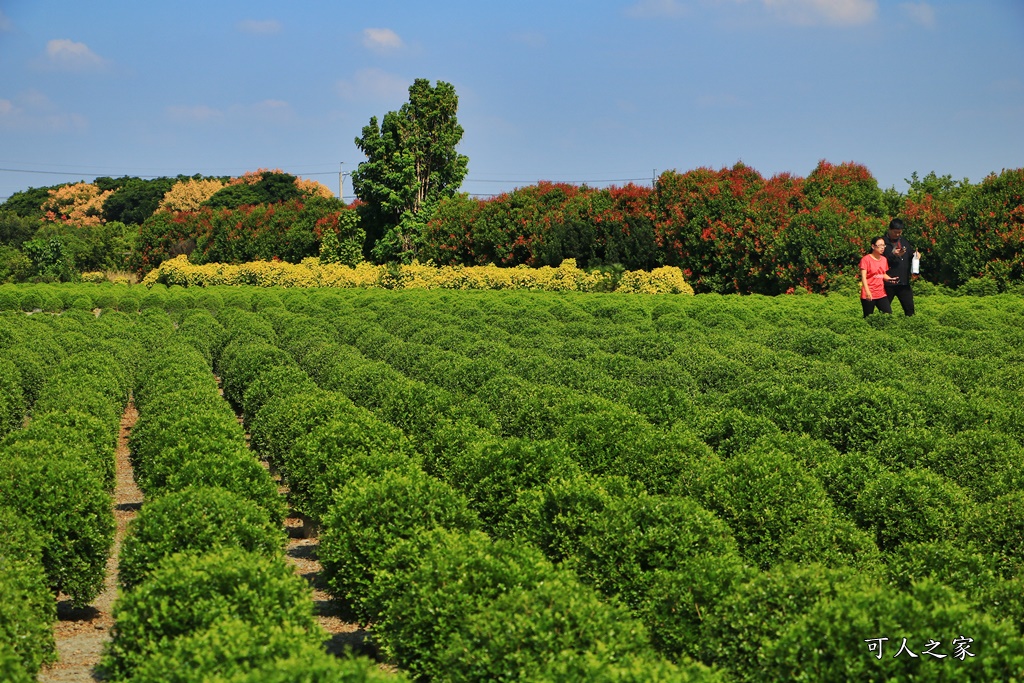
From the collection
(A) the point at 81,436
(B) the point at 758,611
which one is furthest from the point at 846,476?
(A) the point at 81,436

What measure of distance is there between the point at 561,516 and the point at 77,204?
114 metres

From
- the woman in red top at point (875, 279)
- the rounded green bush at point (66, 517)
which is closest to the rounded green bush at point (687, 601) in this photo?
the rounded green bush at point (66, 517)

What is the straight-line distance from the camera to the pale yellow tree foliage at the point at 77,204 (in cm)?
10639

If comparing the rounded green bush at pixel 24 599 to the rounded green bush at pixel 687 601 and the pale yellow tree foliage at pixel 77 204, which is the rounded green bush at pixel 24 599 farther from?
the pale yellow tree foliage at pixel 77 204

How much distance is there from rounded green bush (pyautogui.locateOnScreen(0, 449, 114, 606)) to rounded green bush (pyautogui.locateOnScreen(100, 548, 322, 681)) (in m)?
2.65

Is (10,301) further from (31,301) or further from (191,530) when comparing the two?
(191,530)

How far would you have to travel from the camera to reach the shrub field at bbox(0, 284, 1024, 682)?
568 cm

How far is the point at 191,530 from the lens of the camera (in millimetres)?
7852

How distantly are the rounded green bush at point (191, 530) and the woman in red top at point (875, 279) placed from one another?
14.4 metres

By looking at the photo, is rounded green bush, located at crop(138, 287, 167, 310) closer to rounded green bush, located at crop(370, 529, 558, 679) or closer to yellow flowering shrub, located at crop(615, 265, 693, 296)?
yellow flowering shrub, located at crop(615, 265, 693, 296)

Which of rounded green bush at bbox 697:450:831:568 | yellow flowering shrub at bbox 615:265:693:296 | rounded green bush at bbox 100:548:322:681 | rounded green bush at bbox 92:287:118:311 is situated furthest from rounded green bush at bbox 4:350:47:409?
yellow flowering shrub at bbox 615:265:693:296

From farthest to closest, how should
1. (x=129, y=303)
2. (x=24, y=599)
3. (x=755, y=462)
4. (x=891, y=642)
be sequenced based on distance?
(x=129, y=303), (x=755, y=462), (x=24, y=599), (x=891, y=642)

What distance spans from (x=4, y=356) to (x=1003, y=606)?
19795 millimetres

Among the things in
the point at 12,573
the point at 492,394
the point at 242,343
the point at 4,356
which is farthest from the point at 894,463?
the point at 4,356
